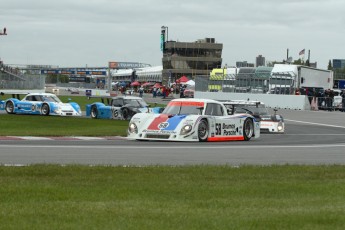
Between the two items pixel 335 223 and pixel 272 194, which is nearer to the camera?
pixel 335 223

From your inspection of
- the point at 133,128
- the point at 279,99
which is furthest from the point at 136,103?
the point at 279,99

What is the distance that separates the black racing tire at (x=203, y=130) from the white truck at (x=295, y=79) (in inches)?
1439

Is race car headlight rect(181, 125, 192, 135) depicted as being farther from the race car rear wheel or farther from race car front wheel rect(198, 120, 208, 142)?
the race car rear wheel

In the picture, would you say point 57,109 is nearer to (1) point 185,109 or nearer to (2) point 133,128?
(1) point 185,109

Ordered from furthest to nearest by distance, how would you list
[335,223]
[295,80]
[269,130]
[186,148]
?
[295,80] → [269,130] → [186,148] → [335,223]

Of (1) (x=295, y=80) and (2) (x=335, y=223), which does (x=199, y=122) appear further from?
(1) (x=295, y=80)

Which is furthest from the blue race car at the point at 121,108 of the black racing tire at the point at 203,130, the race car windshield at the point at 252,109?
the black racing tire at the point at 203,130

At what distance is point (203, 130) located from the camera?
75.4ft

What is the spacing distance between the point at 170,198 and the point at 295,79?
50.1 meters

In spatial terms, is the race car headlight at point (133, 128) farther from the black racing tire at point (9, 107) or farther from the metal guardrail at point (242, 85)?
the metal guardrail at point (242, 85)

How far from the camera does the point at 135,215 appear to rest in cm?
816

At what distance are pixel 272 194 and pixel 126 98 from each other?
27888 mm

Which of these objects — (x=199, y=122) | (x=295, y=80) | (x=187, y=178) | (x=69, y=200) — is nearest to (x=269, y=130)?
(x=199, y=122)

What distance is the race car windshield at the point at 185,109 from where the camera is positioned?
23.5m
